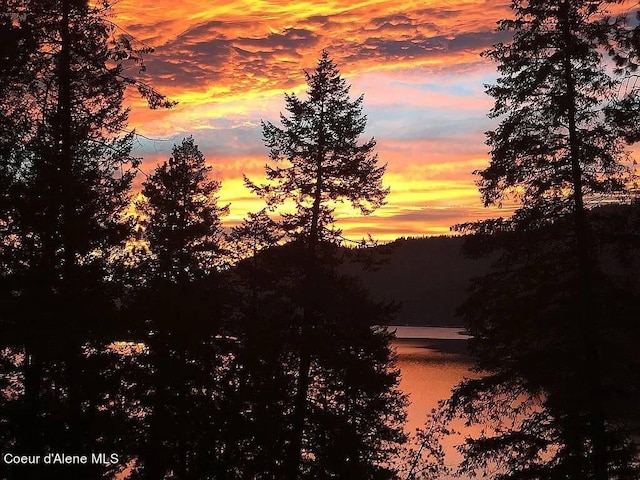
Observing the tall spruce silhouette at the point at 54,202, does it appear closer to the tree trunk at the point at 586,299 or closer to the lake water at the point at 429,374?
the tree trunk at the point at 586,299

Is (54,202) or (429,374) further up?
(54,202)

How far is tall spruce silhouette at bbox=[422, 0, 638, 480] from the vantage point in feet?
43.3

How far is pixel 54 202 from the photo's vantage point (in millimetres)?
12633

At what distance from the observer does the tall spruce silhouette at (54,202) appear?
11.9 meters

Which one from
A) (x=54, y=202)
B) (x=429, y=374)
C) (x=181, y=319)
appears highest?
(x=54, y=202)

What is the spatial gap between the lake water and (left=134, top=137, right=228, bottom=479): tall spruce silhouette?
11.5 metres

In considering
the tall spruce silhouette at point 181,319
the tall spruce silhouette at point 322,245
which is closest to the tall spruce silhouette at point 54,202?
the tall spruce silhouette at point 181,319

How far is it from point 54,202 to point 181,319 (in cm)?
847

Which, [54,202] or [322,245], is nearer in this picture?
[54,202]

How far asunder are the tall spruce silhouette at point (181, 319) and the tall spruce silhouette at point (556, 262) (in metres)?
9.70

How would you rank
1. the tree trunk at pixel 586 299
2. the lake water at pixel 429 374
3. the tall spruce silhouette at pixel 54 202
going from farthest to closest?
the lake water at pixel 429 374
the tree trunk at pixel 586 299
the tall spruce silhouette at pixel 54 202

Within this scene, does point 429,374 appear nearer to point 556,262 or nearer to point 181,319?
point 181,319

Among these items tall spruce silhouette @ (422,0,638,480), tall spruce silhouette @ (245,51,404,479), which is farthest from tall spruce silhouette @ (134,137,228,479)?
tall spruce silhouette @ (422,0,638,480)

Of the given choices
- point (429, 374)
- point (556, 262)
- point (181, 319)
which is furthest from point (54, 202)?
point (429, 374)
